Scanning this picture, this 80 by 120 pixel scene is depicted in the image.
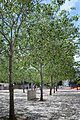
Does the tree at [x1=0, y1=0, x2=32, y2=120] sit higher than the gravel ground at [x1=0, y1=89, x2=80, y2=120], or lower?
higher

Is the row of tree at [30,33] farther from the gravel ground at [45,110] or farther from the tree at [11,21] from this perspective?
the gravel ground at [45,110]

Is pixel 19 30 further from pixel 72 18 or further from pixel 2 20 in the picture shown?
pixel 72 18

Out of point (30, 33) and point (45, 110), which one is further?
point (45, 110)

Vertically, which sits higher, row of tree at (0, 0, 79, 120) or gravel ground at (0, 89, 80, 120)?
row of tree at (0, 0, 79, 120)

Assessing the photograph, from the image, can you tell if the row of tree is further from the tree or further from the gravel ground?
the gravel ground

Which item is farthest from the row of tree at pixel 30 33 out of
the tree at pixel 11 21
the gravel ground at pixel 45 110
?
the gravel ground at pixel 45 110

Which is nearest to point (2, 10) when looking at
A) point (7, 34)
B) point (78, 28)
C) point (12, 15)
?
point (12, 15)

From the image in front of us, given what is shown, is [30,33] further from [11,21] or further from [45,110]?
[45,110]

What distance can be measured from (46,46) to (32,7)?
290 centimetres

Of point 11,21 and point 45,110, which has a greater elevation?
point 11,21

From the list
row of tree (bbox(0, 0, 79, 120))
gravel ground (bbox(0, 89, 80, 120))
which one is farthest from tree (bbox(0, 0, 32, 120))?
gravel ground (bbox(0, 89, 80, 120))

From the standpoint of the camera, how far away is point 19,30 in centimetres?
1964

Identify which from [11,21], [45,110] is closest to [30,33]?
[11,21]

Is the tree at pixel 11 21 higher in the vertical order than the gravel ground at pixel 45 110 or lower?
higher
